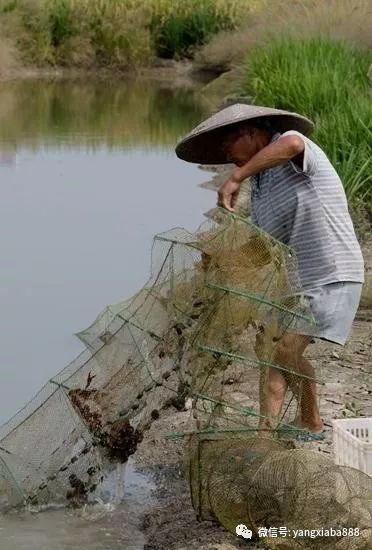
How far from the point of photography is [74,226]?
14234 millimetres

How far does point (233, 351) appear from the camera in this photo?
572cm

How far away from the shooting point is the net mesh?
5.35 metres

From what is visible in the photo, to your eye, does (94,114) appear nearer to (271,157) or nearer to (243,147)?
(243,147)

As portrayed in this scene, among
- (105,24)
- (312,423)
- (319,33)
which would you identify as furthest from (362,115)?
(105,24)

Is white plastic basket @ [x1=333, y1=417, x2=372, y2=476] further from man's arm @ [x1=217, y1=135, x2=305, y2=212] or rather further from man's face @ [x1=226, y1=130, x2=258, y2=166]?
man's face @ [x1=226, y1=130, x2=258, y2=166]

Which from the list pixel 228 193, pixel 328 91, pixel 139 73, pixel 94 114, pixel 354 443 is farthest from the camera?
pixel 139 73

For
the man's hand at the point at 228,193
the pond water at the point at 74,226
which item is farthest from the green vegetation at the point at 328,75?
the man's hand at the point at 228,193

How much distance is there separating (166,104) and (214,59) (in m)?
5.96

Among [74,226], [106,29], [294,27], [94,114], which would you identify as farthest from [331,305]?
[106,29]

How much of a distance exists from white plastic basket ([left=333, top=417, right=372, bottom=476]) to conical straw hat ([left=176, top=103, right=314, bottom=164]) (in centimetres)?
129

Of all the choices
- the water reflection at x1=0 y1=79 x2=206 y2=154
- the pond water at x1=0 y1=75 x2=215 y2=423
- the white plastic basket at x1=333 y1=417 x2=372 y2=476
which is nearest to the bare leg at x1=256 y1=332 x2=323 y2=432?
the white plastic basket at x1=333 y1=417 x2=372 y2=476

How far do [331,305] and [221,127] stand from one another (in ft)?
2.81

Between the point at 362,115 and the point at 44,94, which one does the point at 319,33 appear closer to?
the point at 362,115

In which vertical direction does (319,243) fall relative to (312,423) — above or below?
above
